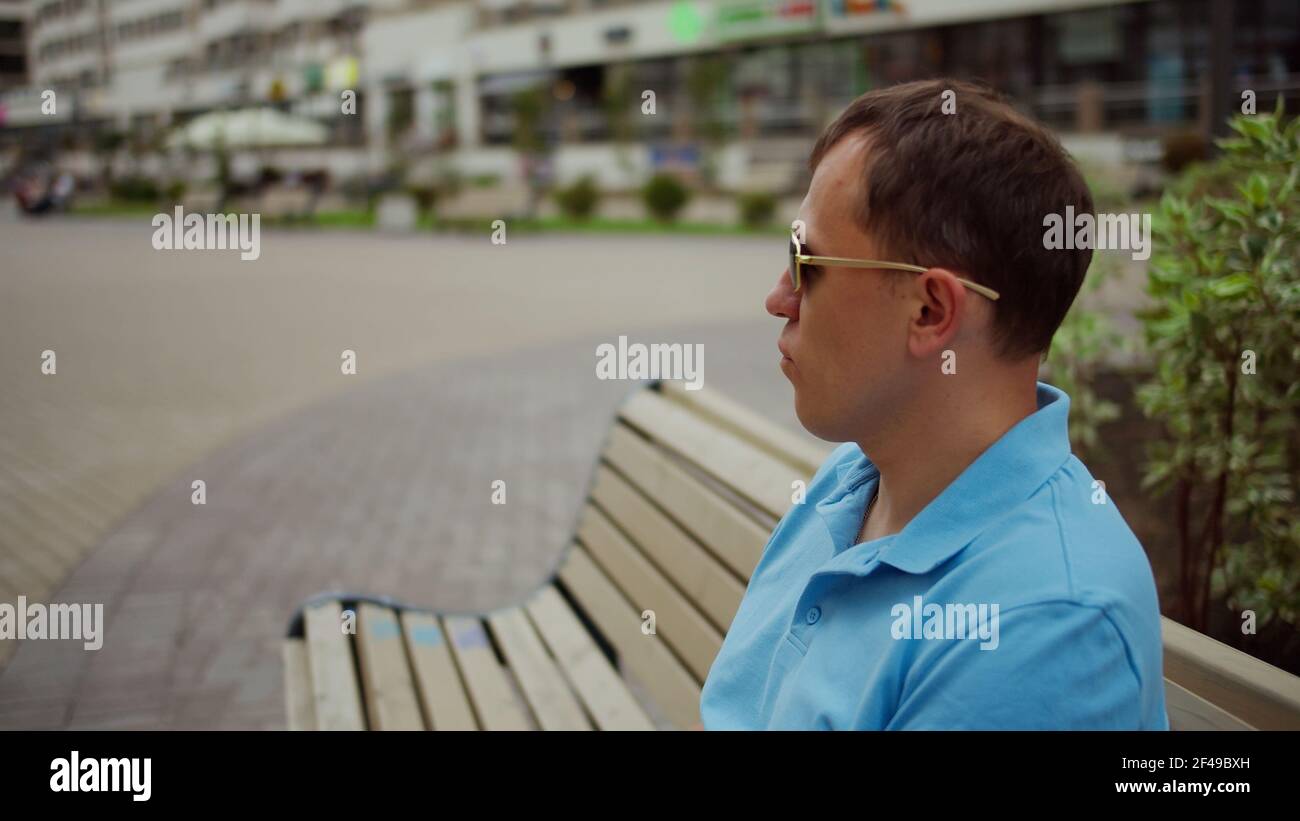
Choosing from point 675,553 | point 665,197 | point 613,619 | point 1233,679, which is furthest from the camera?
point 665,197

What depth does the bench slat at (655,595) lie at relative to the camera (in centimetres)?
264

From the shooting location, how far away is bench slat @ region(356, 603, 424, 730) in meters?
2.73

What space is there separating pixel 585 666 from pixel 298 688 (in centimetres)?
69

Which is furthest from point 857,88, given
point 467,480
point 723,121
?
point 467,480

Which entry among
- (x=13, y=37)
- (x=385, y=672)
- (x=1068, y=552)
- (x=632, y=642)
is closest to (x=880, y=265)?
(x=1068, y=552)

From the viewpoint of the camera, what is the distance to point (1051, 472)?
1.47 meters

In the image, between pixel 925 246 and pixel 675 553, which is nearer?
pixel 925 246

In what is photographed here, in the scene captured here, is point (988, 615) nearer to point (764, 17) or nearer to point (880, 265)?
point (880, 265)

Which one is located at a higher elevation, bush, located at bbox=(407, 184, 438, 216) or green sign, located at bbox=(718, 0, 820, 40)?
green sign, located at bbox=(718, 0, 820, 40)

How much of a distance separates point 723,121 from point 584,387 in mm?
29462

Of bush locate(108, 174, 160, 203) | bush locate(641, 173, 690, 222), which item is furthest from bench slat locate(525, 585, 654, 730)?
bush locate(108, 174, 160, 203)

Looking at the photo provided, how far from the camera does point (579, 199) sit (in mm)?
27203

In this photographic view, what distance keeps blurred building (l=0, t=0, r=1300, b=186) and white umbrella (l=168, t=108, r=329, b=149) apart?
113 cm

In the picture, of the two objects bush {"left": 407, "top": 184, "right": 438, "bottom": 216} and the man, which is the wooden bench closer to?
the man
